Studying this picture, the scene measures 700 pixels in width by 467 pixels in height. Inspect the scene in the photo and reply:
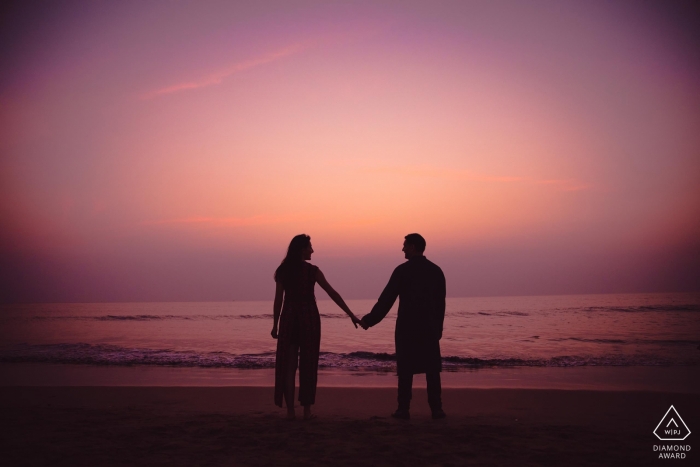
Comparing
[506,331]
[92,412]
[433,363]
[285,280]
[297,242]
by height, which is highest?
[297,242]

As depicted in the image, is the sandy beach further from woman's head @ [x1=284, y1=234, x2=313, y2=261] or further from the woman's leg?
woman's head @ [x1=284, y1=234, x2=313, y2=261]

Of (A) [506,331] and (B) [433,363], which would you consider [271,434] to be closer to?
(B) [433,363]

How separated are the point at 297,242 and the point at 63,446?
2958 mm

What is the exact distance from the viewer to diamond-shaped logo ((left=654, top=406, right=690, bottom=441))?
16.3 ft

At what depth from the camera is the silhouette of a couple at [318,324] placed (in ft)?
19.3

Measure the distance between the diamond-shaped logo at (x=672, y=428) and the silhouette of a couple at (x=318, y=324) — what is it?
2227 millimetres

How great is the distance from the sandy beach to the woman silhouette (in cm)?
35

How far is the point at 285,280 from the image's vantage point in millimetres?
5902

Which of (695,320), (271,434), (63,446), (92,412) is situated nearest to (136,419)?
(92,412)

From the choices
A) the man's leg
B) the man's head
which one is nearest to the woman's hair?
the man's head

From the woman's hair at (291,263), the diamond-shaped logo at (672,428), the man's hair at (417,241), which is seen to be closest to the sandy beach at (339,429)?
the diamond-shaped logo at (672,428)

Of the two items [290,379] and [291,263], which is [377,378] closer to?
[290,379]

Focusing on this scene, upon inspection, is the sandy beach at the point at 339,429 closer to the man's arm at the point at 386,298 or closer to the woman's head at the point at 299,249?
the man's arm at the point at 386,298

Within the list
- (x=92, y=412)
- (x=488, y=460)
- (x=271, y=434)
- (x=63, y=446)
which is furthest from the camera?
(x=92, y=412)
